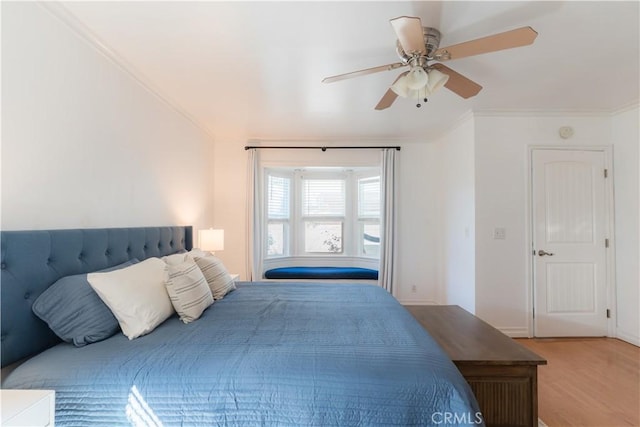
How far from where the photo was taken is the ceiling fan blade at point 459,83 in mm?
1781

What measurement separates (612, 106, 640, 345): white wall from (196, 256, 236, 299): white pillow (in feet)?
12.8

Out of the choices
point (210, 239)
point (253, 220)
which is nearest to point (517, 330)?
point (253, 220)

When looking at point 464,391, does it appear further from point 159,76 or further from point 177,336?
point 159,76

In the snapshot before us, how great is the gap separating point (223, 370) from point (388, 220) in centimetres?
323

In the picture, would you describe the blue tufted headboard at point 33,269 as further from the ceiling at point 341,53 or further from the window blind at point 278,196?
the window blind at point 278,196

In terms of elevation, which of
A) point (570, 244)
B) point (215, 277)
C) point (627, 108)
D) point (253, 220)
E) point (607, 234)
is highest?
point (627, 108)

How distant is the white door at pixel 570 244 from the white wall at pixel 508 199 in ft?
0.42

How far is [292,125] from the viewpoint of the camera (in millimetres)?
3549

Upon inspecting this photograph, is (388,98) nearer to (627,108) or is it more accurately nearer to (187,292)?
(187,292)

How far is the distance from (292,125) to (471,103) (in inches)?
76.5

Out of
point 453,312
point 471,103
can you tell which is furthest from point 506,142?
point 453,312

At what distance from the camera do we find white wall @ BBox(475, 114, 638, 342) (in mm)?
3098

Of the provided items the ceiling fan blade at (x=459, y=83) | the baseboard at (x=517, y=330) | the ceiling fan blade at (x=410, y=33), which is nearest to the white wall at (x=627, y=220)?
the baseboard at (x=517, y=330)

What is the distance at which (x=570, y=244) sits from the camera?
3.10 metres
